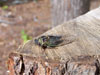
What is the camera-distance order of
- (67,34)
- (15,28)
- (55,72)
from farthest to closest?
(15,28) → (67,34) → (55,72)

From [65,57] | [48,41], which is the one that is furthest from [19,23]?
[65,57]

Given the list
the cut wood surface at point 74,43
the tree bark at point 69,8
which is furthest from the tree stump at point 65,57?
the tree bark at point 69,8

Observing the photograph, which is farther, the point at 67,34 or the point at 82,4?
the point at 82,4

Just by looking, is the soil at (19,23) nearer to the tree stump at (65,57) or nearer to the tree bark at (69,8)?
the tree bark at (69,8)

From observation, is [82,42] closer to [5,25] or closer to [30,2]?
[5,25]

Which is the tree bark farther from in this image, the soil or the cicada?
the cicada

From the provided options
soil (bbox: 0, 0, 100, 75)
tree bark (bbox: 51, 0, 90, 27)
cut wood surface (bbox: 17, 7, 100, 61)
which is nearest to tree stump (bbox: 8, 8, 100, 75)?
cut wood surface (bbox: 17, 7, 100, 61)

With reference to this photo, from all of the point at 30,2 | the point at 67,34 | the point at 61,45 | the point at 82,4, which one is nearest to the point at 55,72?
the point at 61,45
